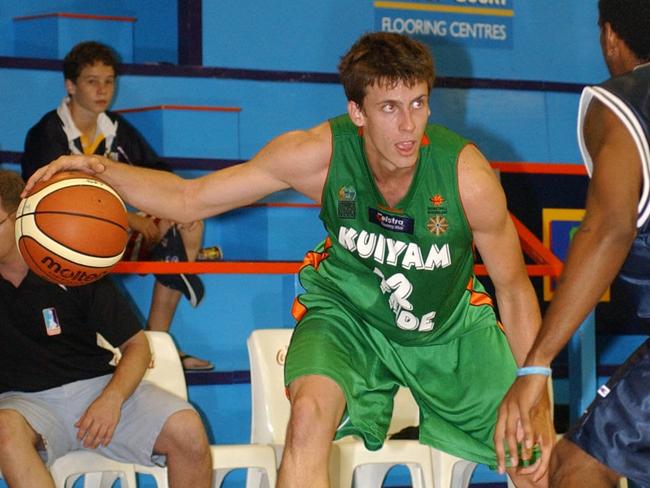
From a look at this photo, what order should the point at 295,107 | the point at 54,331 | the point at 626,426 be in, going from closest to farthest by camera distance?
the point at 626,426 < the point at 54,331 < the point at 295,107

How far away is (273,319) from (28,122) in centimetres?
177

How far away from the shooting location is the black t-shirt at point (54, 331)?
424 cm

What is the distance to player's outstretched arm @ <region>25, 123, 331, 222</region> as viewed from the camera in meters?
3.62

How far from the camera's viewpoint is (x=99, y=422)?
4152 millimetres

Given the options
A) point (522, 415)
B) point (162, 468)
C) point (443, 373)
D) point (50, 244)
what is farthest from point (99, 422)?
point (522, 415)

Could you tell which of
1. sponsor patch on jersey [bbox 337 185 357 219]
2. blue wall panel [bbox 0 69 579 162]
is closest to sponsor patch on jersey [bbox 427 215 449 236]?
sponsor patch on jersey [bbox 337 185 357 219]

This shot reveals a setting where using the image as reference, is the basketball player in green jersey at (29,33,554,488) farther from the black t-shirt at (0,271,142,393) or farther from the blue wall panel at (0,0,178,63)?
the blue wall panel at (0,0,178,63)

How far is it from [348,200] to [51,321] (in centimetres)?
139

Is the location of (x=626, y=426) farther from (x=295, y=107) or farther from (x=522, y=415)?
(x=295, y=107)

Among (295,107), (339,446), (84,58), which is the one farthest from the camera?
(295,107)

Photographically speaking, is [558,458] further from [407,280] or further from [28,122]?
[28,122]

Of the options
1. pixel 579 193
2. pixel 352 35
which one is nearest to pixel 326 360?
pixel 579 193

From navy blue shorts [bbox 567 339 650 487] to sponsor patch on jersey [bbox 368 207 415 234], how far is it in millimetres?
1078

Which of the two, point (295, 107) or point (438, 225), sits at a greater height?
point (295, 107)
